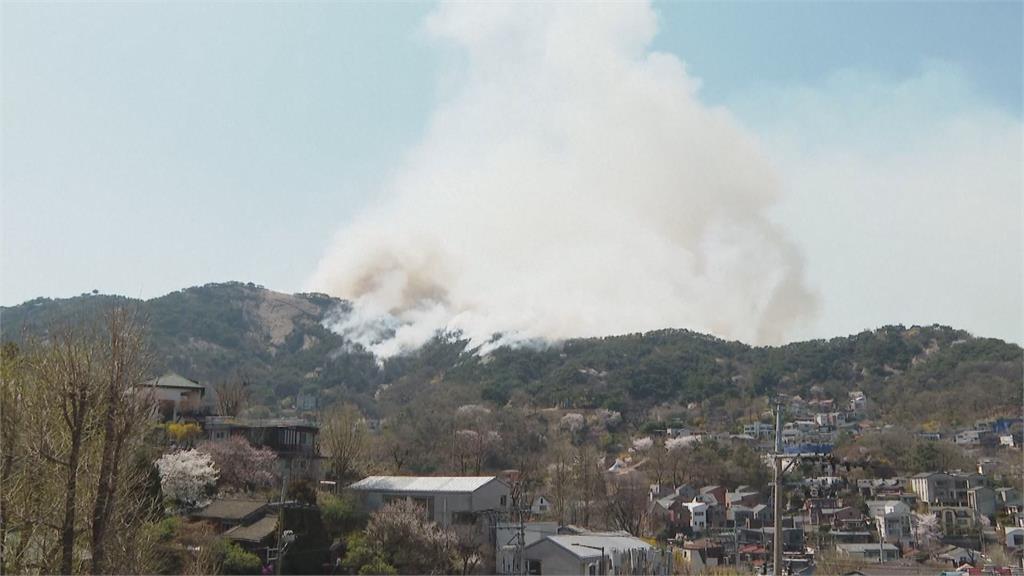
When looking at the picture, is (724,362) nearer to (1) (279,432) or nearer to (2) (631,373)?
(2) (631,373)

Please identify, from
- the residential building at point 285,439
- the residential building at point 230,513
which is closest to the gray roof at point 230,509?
the residential building at point 230,513

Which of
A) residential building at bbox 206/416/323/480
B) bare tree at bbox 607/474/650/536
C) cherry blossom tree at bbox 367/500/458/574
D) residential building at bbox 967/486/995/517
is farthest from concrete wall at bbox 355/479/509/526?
residential building at bbox 967/486/995/517

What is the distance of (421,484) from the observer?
48.3 meters

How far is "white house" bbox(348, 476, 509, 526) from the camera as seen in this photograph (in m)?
46.5

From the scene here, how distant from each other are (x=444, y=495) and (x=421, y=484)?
7.30ft

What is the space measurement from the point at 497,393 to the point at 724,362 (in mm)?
55045

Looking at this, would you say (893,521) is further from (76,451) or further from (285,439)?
(76,451)

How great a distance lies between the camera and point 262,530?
122ft

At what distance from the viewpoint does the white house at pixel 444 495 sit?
4647 centimetres

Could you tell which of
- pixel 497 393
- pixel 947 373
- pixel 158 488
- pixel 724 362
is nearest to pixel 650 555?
pixel 158 488

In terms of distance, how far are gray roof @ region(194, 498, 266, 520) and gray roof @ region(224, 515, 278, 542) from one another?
2.32 feet

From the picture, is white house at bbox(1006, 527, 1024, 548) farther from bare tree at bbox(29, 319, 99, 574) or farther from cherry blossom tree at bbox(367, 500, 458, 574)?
bare tree at bbox(29, 319, 99, 574)

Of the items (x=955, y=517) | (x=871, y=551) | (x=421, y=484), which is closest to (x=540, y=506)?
(x=421, y=484)

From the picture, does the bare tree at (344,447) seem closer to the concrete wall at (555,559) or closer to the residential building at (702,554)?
the concrete wall at (555,559)
